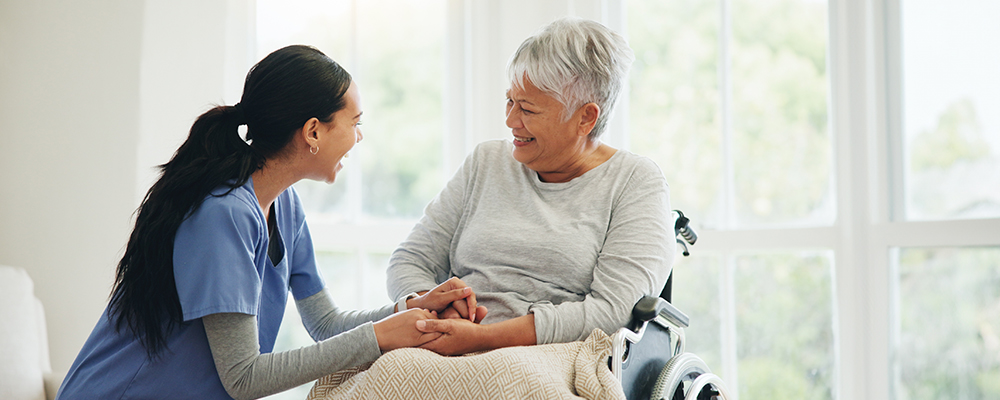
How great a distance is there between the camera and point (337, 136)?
4.56 feet

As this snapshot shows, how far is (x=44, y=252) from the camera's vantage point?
233cm

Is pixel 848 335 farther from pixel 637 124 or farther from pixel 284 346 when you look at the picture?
pixel 284 346

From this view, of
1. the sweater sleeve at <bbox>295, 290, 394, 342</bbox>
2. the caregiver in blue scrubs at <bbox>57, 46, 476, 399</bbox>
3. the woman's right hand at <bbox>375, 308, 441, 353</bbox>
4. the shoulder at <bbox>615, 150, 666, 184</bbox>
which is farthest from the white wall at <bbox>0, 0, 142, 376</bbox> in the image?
the shoulder at <bbox>615, 150, 666, 184</bbox>

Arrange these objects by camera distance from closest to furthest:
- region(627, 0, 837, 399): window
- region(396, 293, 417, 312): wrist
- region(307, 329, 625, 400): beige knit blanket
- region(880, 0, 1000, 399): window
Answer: region(307, 329, 625, 400): beige knit blanket → region(396, 293, 417, 312): wrist → region(880, 0, 1000, 399): window → region(627, 0, 837, 399): window

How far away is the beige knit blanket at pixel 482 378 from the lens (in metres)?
1.09

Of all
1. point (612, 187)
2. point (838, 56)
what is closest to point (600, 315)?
point (612, 187)

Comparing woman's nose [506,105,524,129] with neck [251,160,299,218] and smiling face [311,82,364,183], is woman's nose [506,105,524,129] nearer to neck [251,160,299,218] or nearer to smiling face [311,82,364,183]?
smiling face [311,82,364,183]

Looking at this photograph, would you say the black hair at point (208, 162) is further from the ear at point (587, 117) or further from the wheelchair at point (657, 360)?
the wheelchair at point (657, 360)

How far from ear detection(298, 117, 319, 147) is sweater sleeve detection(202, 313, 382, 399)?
0.35 metres

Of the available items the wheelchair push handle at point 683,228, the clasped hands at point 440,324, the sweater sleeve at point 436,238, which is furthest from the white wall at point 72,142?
the wheelchair push handle at point 683,228

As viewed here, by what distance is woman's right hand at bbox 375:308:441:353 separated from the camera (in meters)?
1.26

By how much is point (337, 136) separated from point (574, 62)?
21.1 inches

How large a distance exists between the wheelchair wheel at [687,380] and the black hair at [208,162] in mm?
823

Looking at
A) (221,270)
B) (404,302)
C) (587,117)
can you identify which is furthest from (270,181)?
(587,117)
